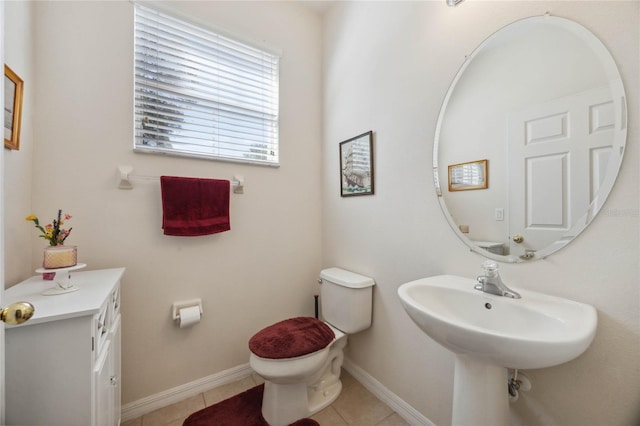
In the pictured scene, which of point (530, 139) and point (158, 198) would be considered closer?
point (530, 139)

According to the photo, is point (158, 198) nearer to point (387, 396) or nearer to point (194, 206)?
point (194, 206)

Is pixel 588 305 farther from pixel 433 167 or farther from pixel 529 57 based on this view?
pixel 529 57

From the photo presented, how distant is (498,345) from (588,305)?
41 cm

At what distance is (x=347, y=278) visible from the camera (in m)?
1.62

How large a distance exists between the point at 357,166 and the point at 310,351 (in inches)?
46.2

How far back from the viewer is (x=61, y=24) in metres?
1.26

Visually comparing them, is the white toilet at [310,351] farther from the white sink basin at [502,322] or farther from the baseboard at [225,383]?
the white sink basin at [502,322]

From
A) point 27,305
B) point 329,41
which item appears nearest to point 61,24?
point 27,305

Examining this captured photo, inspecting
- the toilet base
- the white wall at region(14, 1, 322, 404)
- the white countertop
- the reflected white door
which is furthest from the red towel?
the reflected white door

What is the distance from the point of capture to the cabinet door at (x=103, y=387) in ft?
2.61

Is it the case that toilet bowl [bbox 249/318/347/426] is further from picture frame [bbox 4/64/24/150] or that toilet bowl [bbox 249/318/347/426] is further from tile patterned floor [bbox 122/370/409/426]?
picture frame [bbox 4/64/24/150]

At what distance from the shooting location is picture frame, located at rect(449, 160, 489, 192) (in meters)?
1.10

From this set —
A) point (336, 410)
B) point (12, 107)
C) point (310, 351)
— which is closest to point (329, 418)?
point (336, 410)

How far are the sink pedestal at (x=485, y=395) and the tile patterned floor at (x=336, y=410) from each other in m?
0.67
